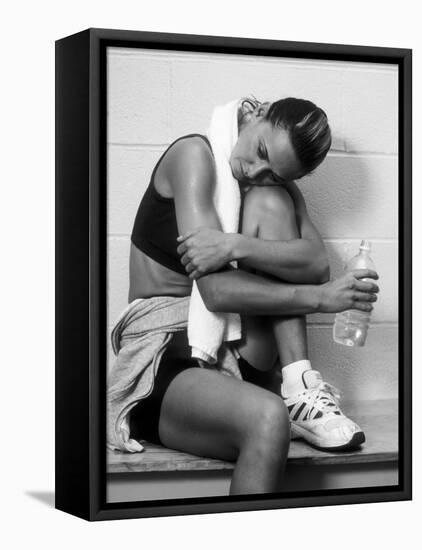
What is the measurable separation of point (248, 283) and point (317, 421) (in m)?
0.59

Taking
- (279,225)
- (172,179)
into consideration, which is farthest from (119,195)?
(279,225)

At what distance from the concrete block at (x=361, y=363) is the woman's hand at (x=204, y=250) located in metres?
0.55

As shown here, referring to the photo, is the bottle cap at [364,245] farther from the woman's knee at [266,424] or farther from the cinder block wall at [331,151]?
the woman's knee at [266,424]

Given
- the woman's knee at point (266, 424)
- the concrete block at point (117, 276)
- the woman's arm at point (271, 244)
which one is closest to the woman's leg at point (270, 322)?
the woman's arm at point (271, 244)

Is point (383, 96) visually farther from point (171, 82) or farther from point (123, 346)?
point (123, 346)

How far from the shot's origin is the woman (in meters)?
5.44

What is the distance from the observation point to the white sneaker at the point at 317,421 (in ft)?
18.5

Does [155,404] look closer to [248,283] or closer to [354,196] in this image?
[248,283]

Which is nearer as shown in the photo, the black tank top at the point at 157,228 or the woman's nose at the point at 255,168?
the black tank top at the point at 157,228

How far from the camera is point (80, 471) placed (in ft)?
17.7

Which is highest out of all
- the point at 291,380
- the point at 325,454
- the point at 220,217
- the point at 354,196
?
the point at 354,196

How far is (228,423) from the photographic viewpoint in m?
5.43

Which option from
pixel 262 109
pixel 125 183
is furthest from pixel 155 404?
pixel 262 109

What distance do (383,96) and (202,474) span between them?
1617mm
